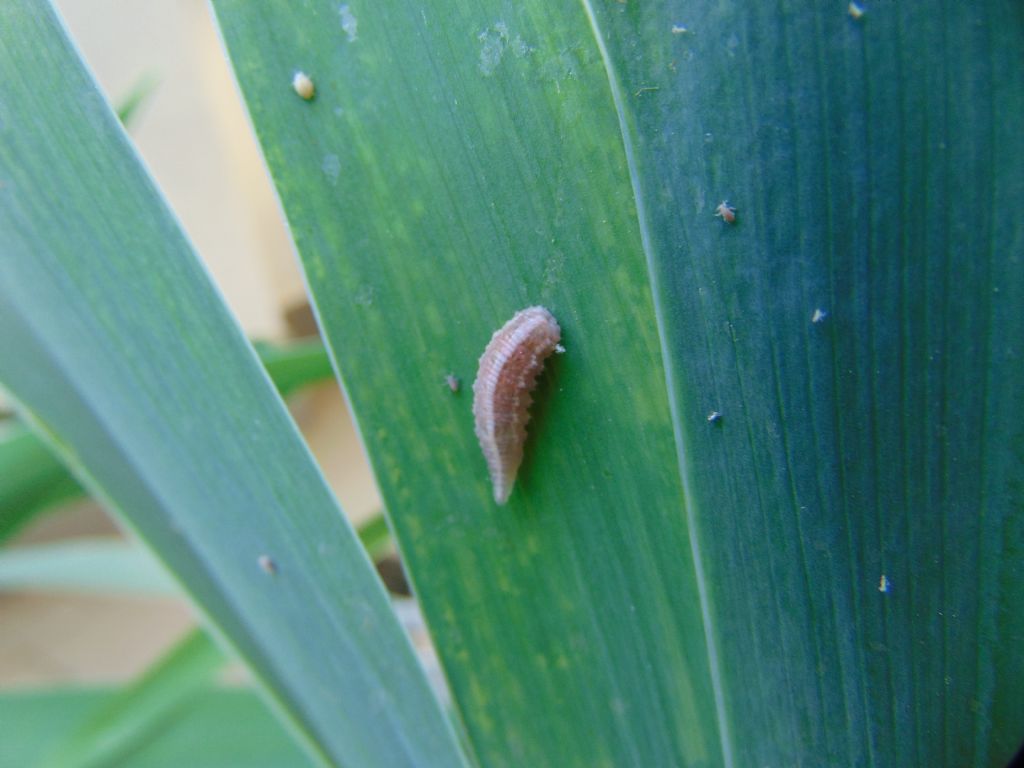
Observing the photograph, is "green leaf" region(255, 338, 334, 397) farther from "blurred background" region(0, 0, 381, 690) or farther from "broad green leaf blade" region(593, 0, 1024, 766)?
"blurred background" region(0, 0, 381, 690)

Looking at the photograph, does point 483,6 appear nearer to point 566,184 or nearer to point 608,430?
point 566,184

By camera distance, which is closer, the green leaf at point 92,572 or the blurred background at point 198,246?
the green leaf at point 92,572

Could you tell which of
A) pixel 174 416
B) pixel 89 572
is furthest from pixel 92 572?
pixel 174 416

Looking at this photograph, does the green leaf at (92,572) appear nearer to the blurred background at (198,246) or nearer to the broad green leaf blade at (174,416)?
the broad green leaf blade at (174,416)

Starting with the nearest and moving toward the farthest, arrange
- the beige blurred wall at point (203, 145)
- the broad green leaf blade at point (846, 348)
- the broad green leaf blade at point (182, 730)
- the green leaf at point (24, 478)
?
the broad green leaf blade at point (846, 348) < the green leaf at point (24, 478) < the broad green leaf blade at point (182, 730) < the beige blurred wall at point (203, 145)

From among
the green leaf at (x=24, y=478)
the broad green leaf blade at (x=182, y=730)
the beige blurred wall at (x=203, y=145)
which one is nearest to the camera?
the green leaf at (x=24, y=478)

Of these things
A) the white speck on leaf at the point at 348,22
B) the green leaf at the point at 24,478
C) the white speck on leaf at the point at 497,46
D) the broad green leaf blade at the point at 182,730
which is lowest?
the broad green leaf blade at the point at 182,730

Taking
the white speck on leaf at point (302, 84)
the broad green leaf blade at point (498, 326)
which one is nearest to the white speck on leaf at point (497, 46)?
the broad green leaf blade at point (498, 326)

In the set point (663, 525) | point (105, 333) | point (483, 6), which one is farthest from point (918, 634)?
point (105, 333)
